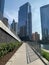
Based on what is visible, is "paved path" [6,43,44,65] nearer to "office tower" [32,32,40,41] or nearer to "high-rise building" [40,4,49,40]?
"high-rise building" [40,4,49,40]

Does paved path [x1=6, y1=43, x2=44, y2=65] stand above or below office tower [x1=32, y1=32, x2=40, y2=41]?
below

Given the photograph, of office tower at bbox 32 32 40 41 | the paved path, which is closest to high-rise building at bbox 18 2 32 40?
office tower at bbox 32 32 40 41

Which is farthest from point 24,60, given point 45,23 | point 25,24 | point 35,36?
point 35,36

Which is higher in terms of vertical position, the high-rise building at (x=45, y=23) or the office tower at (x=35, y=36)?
the high-rise building at (x=45, y=23)

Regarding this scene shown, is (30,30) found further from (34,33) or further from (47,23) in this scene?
(47,23)

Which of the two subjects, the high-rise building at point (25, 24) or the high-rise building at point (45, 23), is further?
the high-rise building at point (25, 24)

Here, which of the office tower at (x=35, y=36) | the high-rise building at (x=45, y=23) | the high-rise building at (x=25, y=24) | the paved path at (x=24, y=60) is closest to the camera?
the paved path at (x=24, y=60)

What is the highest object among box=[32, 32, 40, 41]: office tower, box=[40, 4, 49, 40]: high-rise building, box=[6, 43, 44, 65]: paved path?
box=[40, 4, 49, 40]: high-rise building

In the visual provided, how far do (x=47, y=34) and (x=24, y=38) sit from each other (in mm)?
29532

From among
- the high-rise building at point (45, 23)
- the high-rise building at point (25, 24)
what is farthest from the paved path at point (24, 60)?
the high-rise building at point (45, 23)

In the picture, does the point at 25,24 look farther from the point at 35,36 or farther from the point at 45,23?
the point at 45,23

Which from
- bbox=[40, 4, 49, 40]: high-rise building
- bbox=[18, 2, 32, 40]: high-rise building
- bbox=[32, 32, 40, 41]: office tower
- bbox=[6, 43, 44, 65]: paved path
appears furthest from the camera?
bbox=[32, 32, 40, 41]: office tower

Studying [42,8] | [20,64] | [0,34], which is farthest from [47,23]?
[20,64]

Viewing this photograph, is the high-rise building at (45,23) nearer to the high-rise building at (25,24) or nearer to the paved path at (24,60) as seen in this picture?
the high-rise building at (25,24)
